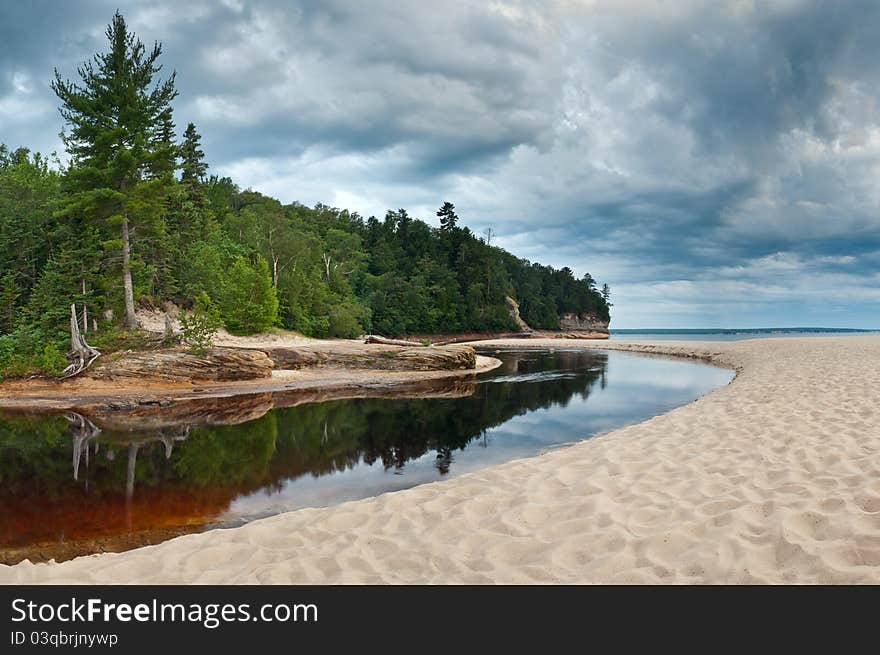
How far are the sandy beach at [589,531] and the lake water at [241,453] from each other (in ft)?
7.78

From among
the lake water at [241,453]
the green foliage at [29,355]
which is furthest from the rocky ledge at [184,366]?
the lake water at [241,453]

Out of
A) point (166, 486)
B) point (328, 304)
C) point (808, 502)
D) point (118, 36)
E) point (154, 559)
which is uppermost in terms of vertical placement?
point (118, 36)

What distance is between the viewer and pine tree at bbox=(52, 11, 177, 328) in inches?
818

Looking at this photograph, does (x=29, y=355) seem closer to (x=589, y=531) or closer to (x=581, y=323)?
(x=589, y=531)

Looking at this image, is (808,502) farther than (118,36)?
No

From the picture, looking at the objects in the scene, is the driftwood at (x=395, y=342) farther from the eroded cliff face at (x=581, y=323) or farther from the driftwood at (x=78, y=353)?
the eroded cliff face at (x=581, y=323)

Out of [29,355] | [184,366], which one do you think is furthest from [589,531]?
[29,355]

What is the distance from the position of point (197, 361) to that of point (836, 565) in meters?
20.7

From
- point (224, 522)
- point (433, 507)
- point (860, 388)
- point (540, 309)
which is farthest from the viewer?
point (540, 309)

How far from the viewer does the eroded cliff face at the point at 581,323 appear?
392 feet

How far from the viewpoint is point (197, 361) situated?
19.2 metres

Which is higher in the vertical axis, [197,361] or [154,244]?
[154,244]

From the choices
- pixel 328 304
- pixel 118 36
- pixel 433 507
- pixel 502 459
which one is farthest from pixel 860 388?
pixel 328 304

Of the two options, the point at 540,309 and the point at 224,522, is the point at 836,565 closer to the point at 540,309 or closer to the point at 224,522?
the point at 224,522
